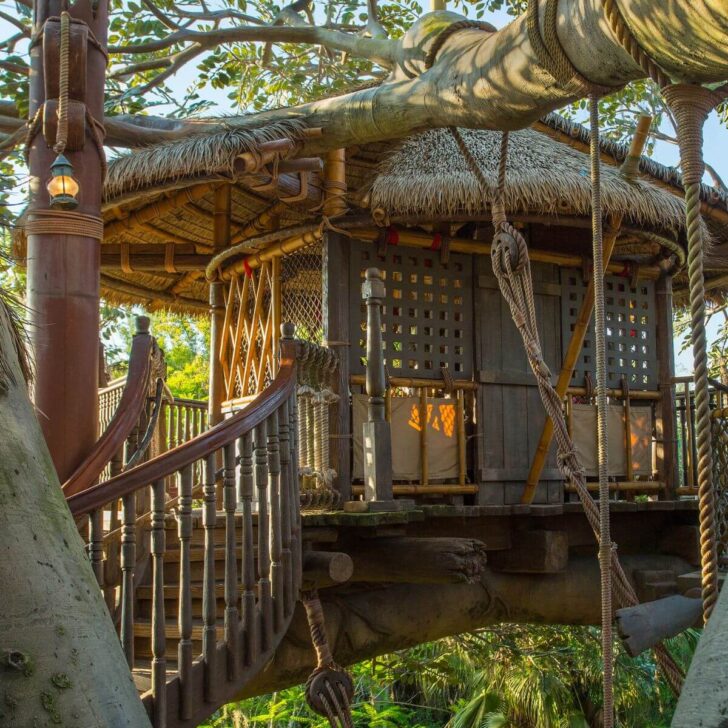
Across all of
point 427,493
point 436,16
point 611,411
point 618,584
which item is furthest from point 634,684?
point 436,16

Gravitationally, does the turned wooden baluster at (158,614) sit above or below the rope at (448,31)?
below

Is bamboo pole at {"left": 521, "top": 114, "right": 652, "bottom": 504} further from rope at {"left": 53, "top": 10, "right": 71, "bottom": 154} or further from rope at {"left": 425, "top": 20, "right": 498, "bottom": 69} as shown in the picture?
rope at {"left": 53, "top": 10, "right": 71, "bottom": 154}

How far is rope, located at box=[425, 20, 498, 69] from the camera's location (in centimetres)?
426

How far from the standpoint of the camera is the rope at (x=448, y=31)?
4.26 metres

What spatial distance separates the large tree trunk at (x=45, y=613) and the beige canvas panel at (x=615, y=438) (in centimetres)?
583

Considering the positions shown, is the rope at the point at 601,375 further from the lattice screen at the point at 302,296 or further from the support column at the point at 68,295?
the lattice screen at the point at 302,296

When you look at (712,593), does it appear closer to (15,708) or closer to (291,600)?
(15,708)

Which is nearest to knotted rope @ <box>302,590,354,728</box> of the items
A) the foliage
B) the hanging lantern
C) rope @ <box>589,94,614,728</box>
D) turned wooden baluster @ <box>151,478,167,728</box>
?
turned wooden baluster @ <box>151,478,167,728</box>

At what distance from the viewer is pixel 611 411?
26.2ft

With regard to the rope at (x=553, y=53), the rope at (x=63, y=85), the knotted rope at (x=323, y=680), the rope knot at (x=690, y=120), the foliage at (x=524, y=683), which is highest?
the rope at (x=63, y=85)

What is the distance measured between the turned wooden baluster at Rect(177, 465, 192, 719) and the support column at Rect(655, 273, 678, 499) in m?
5.30

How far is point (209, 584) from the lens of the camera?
12.3 ft

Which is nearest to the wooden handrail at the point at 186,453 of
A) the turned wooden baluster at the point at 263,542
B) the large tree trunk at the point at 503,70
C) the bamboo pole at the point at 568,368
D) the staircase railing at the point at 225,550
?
the staircase railing at the point at 225,550

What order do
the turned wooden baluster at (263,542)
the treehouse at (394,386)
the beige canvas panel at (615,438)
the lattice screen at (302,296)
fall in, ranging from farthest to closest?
1. the lattice screen at (302,296)
2. the beige canvas panel at (615,438)
3. the treehouse at (394,386)
4. the turned wooden baluster at (263,542)
